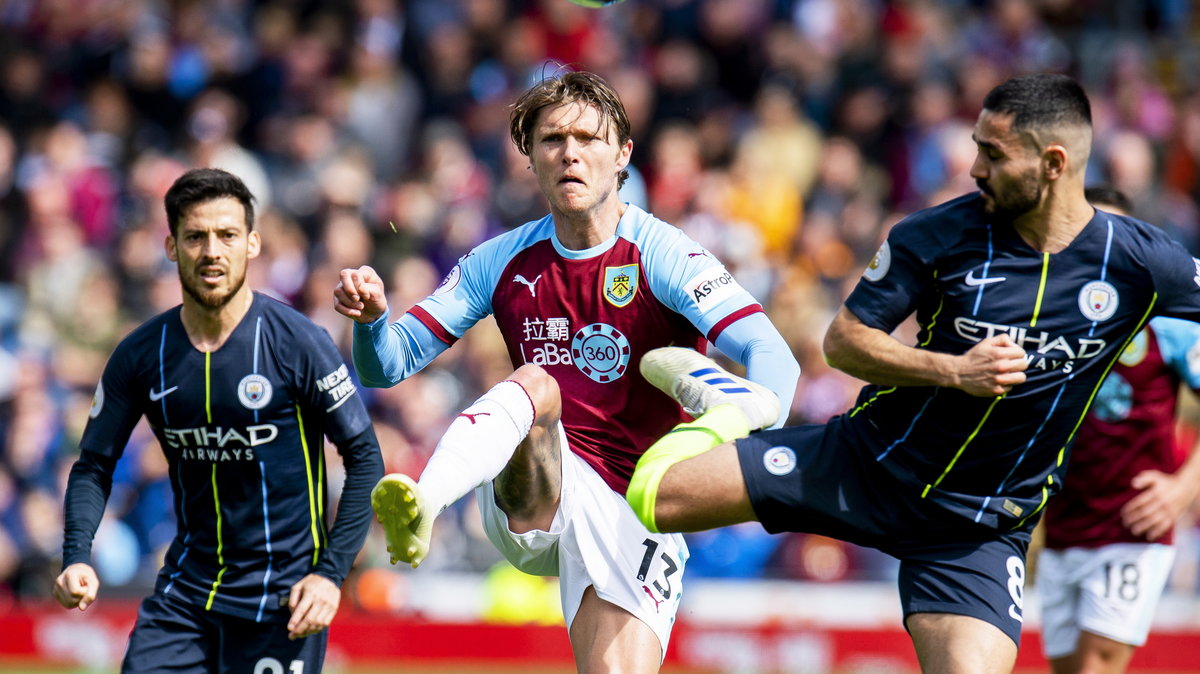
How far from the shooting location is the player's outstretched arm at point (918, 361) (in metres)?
5.21

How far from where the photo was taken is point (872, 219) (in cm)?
1369

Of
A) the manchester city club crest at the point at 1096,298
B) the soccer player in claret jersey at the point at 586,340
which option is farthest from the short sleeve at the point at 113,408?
the manchester city club crest at the point at 1096,298

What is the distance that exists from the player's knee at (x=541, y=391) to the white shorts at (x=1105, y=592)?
3192mm

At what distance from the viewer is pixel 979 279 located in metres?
5.44

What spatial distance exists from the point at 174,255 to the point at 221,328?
374mm

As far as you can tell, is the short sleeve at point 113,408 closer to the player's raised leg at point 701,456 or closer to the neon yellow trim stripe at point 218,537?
the neon yellow trim stripe at point 218,537

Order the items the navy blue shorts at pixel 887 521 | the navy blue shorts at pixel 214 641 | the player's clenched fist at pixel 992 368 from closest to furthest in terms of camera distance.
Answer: the player's clenched fist at pixel 992 368
the navy blue shorts at pixel 887 521
the navy blue shorts at pixel 214 641

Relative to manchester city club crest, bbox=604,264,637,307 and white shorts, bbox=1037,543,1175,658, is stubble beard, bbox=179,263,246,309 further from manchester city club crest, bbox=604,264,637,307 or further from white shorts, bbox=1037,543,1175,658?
white shorts, bbox=1037,543,1175,658

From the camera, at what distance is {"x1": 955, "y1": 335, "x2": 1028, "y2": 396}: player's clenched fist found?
5191 millimetres

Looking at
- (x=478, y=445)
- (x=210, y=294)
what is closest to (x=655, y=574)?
(x=478, y=445)

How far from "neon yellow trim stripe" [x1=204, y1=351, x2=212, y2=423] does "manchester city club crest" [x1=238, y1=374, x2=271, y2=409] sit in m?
0.12

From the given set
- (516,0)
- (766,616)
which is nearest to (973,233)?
(766,616)

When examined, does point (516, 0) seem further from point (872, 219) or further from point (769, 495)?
A: point (769, 495)

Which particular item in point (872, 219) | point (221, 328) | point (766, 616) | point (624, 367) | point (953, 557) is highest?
point (872, 219)
